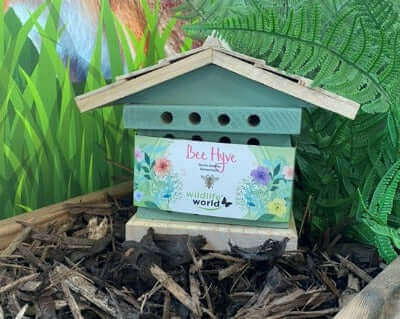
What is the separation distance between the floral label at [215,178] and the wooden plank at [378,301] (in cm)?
21

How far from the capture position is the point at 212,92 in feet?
2.75

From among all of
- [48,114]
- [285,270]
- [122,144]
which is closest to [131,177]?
[122,144]

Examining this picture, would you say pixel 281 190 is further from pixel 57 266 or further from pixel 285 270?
pixel 57 266

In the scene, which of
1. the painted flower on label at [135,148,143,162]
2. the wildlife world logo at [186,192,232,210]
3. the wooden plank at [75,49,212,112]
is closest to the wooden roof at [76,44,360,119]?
the wooden plank at [75,49,212,112]

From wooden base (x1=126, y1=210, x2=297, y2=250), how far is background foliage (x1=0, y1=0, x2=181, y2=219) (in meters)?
0.31

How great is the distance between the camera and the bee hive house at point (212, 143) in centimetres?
82

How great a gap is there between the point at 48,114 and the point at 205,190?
1.45ft

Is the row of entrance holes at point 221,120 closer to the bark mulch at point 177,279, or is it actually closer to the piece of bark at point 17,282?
the bark mulch at point 177,279

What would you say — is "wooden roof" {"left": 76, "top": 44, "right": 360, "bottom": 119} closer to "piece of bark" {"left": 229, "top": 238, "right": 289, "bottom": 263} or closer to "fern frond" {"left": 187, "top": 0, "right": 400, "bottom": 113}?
"fern frond" {"left": 187, "top": 0, "right": 400, "bottom": 113}

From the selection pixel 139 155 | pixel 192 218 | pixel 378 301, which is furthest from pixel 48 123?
pixel 378 301

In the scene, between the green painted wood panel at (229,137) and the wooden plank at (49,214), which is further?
the wooden plank at (49,214)

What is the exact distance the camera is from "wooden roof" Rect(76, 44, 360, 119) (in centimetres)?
76

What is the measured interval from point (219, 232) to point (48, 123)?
0.48 metres

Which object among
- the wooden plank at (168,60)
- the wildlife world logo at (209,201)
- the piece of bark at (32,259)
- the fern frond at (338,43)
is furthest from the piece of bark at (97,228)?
the fern frond at (338,43)
